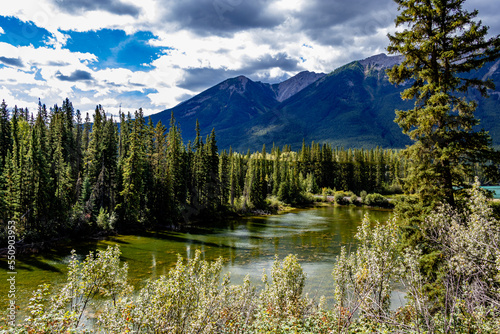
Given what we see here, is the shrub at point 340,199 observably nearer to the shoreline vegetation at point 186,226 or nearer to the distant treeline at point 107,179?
the shoreline vegetation at point 186,226

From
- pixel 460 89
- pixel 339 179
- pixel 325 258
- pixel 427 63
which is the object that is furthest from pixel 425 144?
pixel 339 179

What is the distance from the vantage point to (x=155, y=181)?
53750mm

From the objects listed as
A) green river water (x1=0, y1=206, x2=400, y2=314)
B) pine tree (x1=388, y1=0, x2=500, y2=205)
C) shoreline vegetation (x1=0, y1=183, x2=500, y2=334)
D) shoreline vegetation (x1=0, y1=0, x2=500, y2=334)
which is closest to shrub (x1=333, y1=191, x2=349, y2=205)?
green river water (x1=0, y1=206, x2=400, y2=314)

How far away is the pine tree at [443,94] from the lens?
1309 cm

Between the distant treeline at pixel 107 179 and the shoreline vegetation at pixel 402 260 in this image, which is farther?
the distant treeline at pixel 107 179

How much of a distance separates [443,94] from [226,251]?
28096 mm

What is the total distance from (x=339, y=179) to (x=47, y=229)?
105m

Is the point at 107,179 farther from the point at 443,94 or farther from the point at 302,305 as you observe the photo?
the point at 443,94

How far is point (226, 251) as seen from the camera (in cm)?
3491

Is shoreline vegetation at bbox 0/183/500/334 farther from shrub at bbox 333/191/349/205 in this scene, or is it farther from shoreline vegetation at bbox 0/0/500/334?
shrub at bbox 333/191/349/205

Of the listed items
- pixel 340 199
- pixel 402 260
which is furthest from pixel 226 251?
pixel 340 199

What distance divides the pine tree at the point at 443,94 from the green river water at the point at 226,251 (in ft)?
26.3

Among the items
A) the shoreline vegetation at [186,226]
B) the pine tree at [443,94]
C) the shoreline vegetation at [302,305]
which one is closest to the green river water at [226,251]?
the shoreline vegetation at [186,226]

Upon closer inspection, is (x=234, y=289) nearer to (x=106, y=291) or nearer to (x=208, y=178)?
(x=106, y=291)
